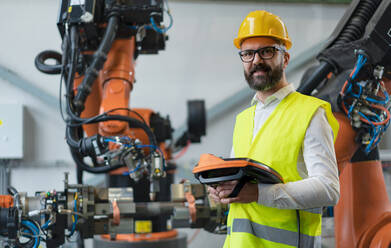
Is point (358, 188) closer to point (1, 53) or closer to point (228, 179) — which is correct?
point (228, 179)

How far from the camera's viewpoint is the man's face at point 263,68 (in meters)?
1.68

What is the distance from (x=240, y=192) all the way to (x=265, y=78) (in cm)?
47

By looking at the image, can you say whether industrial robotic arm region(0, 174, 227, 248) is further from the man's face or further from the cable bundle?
the man's face

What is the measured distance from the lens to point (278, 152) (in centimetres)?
158

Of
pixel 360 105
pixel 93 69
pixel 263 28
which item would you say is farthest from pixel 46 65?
pixel 360 105

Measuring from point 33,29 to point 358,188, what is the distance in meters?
4.60

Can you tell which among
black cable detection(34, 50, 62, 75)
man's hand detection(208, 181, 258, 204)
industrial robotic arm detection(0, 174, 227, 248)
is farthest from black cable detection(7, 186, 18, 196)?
man's hand detection(208, 181, 258, 204)

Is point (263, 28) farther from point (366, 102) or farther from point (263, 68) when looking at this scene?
point (366, 102)

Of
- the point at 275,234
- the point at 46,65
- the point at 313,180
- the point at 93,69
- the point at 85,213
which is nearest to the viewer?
the point at 313,180

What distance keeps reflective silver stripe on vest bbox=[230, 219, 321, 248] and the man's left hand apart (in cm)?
18

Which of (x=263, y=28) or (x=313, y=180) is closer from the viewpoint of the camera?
(x=313, y=180)

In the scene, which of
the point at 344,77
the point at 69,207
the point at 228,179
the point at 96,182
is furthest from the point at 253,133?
the point at 96,182

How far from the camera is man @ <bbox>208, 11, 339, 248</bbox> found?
4.79 feet

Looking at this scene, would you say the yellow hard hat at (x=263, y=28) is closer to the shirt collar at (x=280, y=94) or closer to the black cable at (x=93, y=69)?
the shirt collar at (x=280, y=94)
